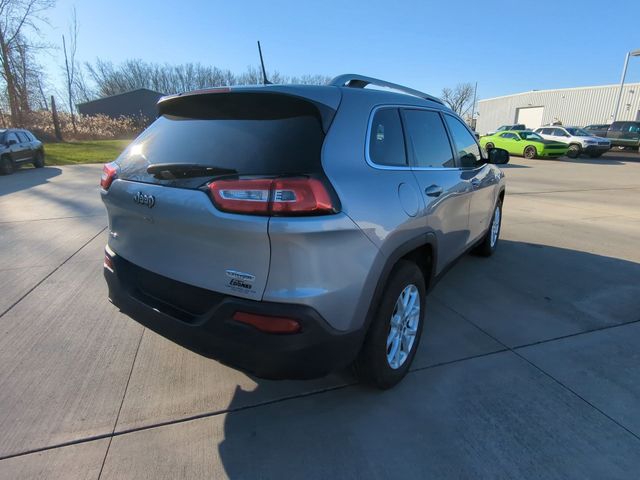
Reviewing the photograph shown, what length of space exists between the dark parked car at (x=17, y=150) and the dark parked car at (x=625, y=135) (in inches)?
1313

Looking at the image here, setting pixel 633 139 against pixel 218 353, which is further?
pixel 633 139

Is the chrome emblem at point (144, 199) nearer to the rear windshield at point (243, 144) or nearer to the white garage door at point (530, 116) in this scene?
the rear windshield at point (243, 144)

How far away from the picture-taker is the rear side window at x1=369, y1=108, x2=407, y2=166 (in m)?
2.29

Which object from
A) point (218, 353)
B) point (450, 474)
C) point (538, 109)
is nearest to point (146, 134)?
point (218, 353)

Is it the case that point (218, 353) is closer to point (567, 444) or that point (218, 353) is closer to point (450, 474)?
point (450, 474)

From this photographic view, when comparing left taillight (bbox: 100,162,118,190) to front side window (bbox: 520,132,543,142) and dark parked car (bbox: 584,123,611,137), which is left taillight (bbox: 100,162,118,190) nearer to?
front side window (bbox: 520,132,543,142)

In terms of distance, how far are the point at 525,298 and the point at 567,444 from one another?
6.62ft

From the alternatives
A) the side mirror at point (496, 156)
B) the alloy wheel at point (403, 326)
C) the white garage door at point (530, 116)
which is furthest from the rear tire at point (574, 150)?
the white garage door at point (530, 116)

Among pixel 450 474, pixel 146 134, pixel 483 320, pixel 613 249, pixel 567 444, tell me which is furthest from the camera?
pixel 613 249

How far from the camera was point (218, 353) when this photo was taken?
Result: 196cm

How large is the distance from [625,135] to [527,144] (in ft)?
29.1

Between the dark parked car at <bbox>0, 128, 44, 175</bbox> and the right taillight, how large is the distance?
15.8 metres

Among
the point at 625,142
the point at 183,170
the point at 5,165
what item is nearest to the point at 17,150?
the point at 5,165

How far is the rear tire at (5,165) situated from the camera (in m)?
13.6
